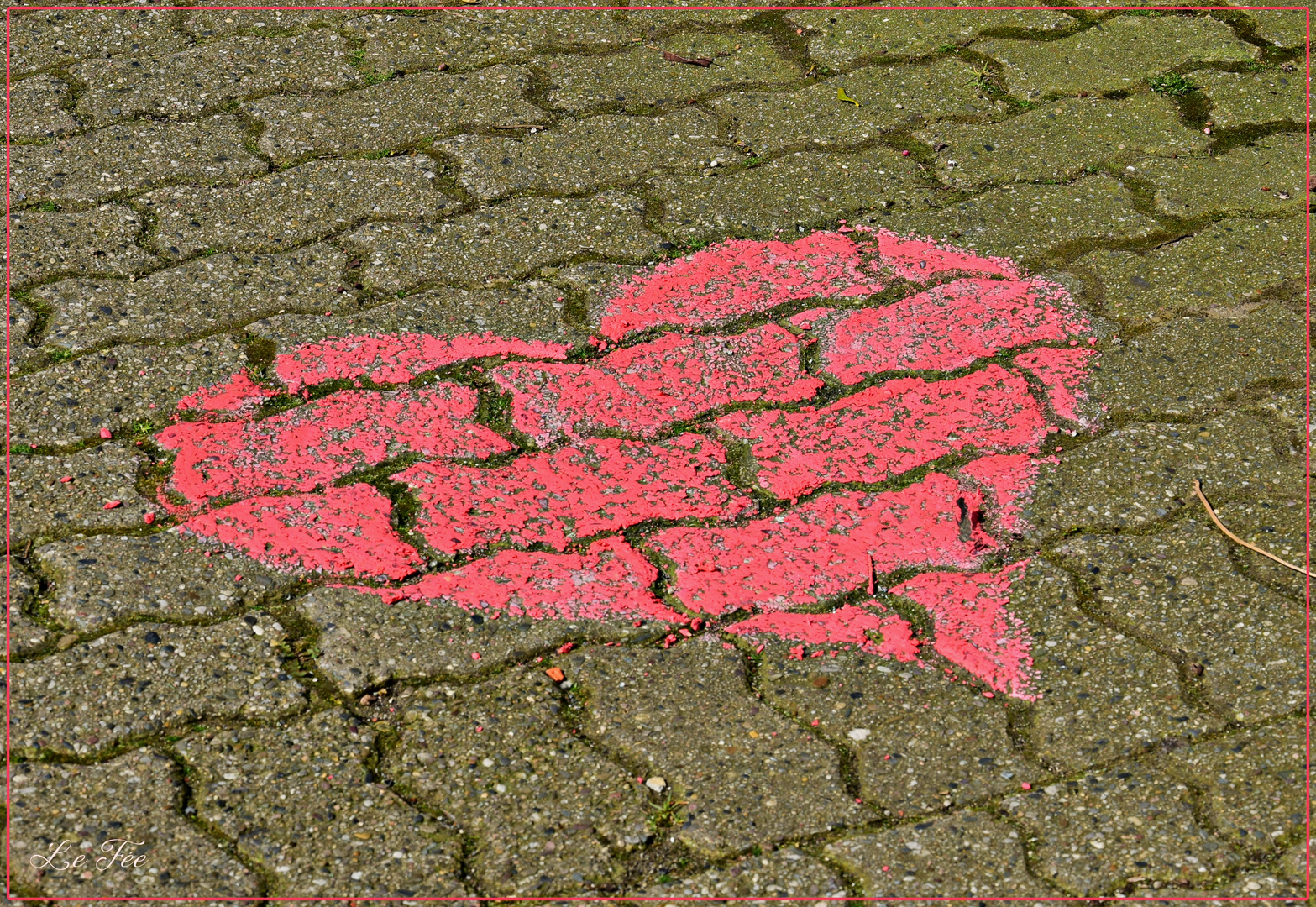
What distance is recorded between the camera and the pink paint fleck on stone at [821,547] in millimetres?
2555

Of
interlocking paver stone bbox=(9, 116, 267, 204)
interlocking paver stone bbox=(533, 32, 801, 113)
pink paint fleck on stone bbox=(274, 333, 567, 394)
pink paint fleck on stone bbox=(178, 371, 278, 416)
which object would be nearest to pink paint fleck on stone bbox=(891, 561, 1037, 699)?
pink paint fleck on stone bbox=(274, 333, 567, 394)

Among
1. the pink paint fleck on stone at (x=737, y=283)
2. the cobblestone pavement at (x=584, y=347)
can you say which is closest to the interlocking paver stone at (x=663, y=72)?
the cobblestone pavement at (x=584, y=347)

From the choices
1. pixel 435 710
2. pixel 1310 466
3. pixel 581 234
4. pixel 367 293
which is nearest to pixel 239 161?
pixel 367 293

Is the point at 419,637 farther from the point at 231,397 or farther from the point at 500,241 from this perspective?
the point at 500,241

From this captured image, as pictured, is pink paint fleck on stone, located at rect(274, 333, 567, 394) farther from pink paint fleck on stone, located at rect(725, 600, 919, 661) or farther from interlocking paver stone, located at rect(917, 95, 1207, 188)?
interlocking paver stone, located at rect(917, 95, 1207, 188)

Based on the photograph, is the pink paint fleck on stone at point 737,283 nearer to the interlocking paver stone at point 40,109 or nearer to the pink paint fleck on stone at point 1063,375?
the pink paint fleck on stone at point 1063,375

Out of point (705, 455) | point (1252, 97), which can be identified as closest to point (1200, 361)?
point (705, 455)

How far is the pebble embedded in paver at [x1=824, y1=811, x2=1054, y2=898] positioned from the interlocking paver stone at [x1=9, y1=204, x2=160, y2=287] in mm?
2374


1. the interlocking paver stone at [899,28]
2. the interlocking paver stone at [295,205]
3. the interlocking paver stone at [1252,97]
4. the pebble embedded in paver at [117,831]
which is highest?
the interlocking paver stone at [899,28]

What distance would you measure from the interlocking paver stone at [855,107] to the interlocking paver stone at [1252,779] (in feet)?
7.39

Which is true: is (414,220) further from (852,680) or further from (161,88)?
(852,680)

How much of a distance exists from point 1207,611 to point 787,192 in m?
1.75

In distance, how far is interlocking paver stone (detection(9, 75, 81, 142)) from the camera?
3.77m

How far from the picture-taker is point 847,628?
2.48 m
